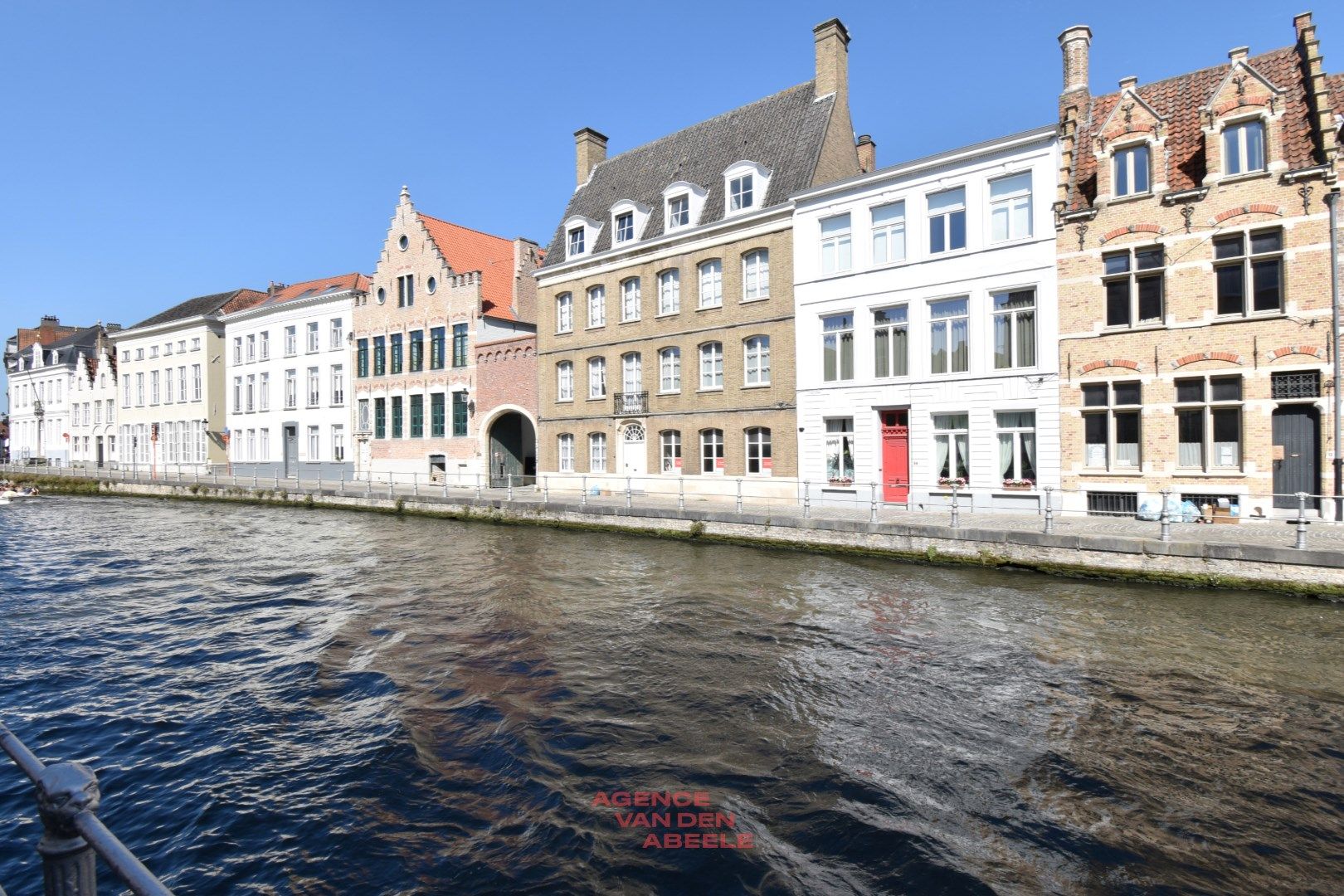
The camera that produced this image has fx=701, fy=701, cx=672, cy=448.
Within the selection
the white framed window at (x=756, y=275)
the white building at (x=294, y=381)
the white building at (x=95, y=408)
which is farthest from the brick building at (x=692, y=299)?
the white building at (x=95, y=408)

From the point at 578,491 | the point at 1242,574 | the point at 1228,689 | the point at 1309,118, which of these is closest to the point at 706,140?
the point at 578,491

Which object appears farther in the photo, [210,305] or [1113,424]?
[210,305]

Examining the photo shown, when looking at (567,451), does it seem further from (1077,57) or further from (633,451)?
(1077,57)

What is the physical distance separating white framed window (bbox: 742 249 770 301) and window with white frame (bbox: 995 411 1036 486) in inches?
331

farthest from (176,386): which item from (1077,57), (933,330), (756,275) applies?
(1077,57)

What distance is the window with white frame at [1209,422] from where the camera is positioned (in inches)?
Answer: 624

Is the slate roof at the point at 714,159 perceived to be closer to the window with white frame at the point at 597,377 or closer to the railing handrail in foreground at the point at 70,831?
the window with white frame at the point at 597,377

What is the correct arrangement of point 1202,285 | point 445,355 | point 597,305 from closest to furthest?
1. point 1202,285
2. point 597,305
3. point 445,355

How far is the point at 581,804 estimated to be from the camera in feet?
18.3

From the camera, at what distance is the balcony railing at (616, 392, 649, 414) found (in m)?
25.9

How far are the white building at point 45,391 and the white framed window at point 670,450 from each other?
54960 millimetres

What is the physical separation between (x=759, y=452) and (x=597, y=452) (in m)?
7.40

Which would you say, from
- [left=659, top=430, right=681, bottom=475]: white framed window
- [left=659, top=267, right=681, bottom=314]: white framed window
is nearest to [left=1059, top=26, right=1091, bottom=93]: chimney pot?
[left=659, top=267, right=681, bottom=314]: white framed window

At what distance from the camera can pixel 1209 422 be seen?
1597 cm
